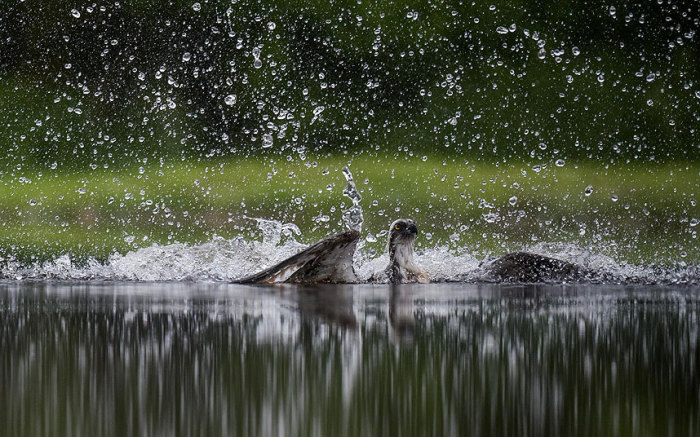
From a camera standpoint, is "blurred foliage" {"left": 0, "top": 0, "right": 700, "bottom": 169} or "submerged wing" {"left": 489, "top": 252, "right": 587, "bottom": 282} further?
"blurred foliage" {"left": 0, "top": 0, "right": 700, "bottom": 169}

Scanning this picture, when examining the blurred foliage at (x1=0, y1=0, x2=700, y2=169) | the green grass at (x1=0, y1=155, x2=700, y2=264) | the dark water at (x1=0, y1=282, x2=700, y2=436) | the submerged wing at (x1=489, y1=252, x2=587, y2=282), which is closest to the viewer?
the dark water at (x1=0, y1=282, x2=700, y2=436)

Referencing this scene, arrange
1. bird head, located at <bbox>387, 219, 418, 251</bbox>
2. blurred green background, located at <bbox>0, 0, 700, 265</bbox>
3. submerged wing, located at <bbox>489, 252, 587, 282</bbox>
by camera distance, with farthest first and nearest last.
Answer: blurred green background, located at <bbox>0, 0, 700, 265</bbox>
bird head, located at <bbox>387, 219, 418, 251</bbox>
submerged wing, located at <bbox>489, 252, 587, 282</bbox>

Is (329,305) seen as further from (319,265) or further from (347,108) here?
(347,108)

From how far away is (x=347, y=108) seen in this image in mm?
5578

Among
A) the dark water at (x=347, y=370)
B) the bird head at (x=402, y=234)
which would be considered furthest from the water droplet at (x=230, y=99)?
the dark water at (x=347, y=370)

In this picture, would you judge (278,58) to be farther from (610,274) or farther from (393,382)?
(393,382)

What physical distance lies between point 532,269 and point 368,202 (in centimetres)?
213

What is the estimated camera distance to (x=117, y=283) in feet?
8.73

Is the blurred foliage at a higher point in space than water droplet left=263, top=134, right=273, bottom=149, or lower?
higher

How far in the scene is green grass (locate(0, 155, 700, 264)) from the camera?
15.7ft

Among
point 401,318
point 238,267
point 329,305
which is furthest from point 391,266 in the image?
point 401,318

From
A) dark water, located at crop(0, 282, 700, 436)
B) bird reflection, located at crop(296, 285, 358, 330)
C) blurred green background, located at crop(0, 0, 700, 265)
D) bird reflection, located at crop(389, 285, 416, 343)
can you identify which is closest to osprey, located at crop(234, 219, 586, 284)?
bird reflection, located at crop(296, 285, 358, 330)

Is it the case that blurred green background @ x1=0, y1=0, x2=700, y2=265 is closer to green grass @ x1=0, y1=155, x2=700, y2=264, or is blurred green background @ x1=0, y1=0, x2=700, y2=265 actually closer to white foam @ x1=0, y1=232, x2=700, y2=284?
green grass @ x1=0, y1=155, x2=700, y2=264

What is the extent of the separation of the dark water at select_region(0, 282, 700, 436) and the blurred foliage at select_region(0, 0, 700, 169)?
387cm
